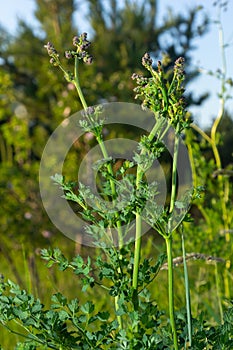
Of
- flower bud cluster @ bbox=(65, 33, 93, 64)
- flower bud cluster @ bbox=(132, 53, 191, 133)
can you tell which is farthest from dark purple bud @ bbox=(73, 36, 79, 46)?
flower bud cluster @ bbox=(132, 53, 191, 133)

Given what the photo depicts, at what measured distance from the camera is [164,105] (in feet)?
4.33

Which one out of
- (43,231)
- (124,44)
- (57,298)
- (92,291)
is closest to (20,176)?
(43,231)

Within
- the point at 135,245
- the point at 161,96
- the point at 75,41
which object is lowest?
the point at 135,245

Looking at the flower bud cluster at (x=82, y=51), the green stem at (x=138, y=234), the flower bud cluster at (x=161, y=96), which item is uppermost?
the flower bud cluster at (x=82, y=51)

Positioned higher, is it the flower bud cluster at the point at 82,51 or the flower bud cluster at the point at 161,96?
the flower bud cluster at the point at 82,51

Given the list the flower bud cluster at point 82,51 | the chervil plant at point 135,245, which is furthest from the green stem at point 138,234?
the flower bud cluster at point 82,51

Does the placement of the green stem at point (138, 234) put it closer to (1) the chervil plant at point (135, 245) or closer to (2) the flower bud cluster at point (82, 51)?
(1) the chervil plant at point (135, 245)

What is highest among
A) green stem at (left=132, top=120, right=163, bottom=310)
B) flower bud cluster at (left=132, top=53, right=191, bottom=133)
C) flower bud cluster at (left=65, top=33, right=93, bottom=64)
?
flower bud cluster at (left=65, top=33, right=93, bottom=64)

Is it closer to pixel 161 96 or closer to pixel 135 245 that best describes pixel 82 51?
pixel 161 96

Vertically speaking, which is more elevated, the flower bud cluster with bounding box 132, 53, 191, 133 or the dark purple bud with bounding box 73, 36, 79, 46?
the dark purple bud with bounding box 73, 36, 79, 46

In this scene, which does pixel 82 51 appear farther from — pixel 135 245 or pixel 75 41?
pixel 135 245

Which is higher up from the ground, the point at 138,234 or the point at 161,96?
the point at 161,96

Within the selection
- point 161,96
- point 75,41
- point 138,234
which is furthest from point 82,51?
point 138,234

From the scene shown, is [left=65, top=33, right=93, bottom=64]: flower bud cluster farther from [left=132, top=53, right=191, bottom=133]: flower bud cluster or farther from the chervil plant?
[left=132, top=53, right=191, bottom=133]: flower bud cluster
